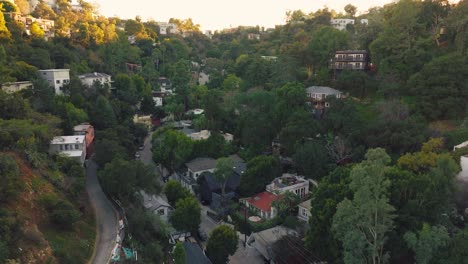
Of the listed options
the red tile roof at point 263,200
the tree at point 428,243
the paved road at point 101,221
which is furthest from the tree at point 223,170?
the tree at point 428,243

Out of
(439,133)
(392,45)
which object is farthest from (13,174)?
(392,45)

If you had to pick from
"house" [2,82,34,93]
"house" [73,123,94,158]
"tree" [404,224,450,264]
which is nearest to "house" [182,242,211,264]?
"tree" [404,224,450,264]

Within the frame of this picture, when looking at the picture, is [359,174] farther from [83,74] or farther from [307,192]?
[83,74]

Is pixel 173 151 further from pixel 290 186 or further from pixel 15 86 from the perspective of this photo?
pixel 15 86

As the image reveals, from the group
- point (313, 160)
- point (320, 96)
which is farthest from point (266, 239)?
point (320, 96)

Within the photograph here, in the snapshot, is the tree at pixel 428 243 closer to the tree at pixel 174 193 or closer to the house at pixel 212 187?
the tree at pixel 174 193
